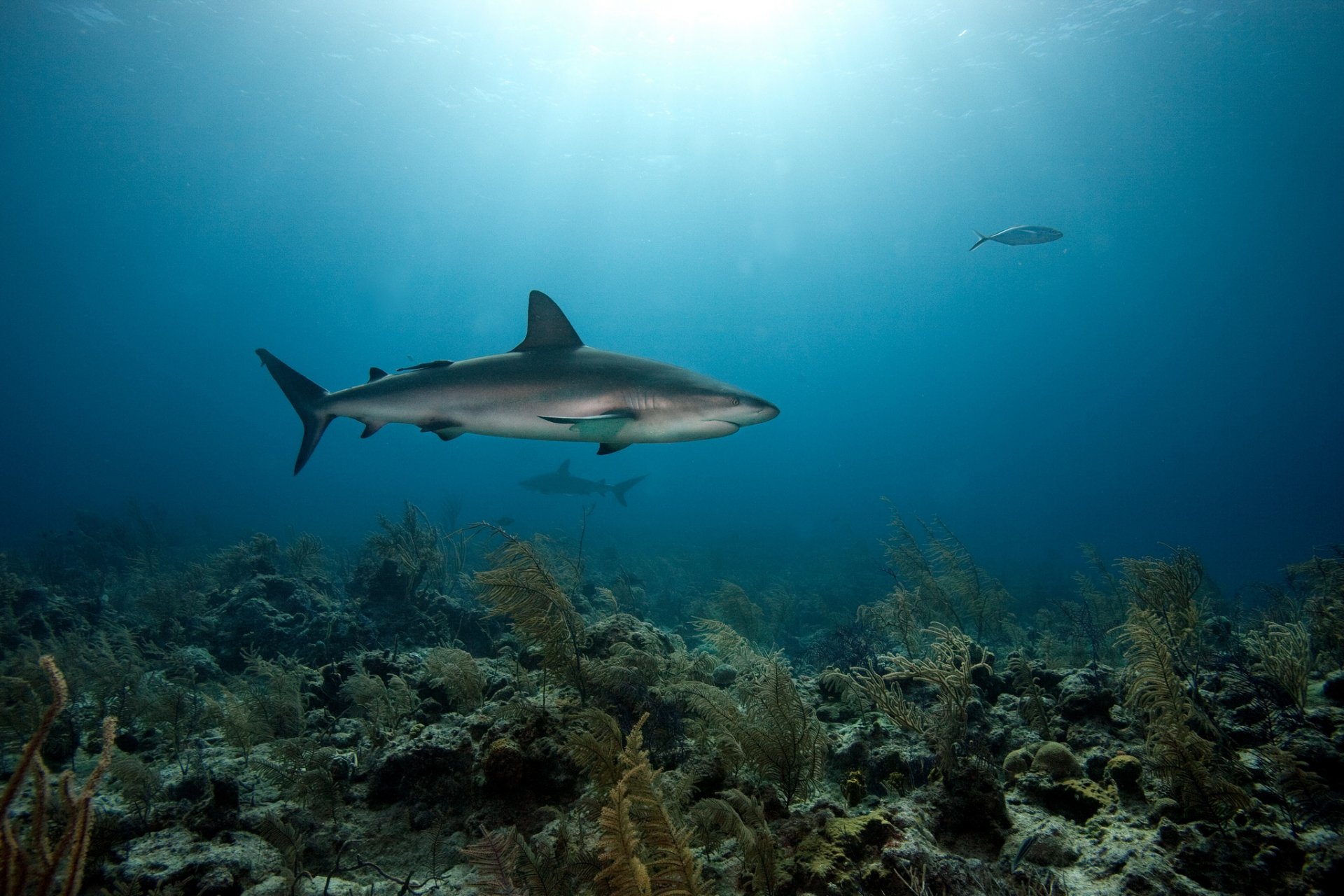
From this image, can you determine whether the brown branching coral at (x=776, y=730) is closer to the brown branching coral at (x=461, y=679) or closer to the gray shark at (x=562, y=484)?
the brown branching coral at (x=461, y=679)

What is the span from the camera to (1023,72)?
40938 mm

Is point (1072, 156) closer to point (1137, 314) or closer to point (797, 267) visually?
point (797, 267)

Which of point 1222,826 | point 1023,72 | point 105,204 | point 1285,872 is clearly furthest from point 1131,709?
point 105,204

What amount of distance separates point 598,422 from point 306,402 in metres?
3.70

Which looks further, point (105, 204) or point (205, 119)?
point (105, 204)

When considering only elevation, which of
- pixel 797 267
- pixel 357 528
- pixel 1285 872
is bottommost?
pixel 357 528

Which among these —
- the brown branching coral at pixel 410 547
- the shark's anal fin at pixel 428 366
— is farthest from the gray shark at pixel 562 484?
the shark's anal fin at pixel 428 366

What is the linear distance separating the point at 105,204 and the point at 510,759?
106261mm

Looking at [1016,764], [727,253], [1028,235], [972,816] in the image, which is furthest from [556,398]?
[727,253]

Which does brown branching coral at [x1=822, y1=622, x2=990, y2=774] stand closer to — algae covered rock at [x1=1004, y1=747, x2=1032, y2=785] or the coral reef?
the coral reef

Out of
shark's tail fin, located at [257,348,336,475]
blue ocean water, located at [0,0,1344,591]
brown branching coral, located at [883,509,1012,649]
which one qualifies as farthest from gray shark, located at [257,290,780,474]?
blue ocean water, located at [0,0,1344,591]

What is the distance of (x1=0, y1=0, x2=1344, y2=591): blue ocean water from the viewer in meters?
39.3

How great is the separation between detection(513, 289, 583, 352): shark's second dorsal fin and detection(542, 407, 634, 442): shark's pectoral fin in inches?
41.0

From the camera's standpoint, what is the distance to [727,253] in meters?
104
